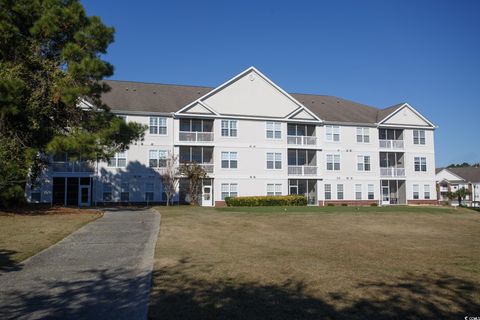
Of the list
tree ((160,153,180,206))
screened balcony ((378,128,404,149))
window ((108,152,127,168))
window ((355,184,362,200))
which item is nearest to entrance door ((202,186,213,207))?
tree ((160,153,180,206))

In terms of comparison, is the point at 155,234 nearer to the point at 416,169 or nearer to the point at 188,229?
the point at 188,229

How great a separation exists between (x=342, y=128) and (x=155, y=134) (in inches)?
762

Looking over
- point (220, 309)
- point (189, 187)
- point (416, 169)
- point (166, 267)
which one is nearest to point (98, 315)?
point (220, 309)

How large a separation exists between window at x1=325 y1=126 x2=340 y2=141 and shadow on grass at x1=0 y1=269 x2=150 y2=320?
36.3m

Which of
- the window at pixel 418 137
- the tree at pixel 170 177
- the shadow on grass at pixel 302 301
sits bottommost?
the shadow on grass at pixel 302 301

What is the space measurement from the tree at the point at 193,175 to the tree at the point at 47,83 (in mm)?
9992

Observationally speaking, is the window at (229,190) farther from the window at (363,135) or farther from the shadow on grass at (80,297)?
the shadow on grass at (80,297)

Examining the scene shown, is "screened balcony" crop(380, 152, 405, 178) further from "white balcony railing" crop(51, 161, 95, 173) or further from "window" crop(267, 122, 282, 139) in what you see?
"white balcony railing" crop(51, 161, 95, 173)

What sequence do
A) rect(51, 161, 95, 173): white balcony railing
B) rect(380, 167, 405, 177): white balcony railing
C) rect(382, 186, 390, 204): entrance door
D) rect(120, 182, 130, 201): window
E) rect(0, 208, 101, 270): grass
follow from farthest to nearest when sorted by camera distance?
1. rect(382, 186, 390, 204): entrance door
2. rect(380, 167, 405, 177): white balcony railing
3. rect(120, 182, 130, 201): window
4. rect(51, 161, 95, 173): white balcony railing
5. rect(0, 208, 101, 270): grass

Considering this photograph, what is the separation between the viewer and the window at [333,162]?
43000 millimetres

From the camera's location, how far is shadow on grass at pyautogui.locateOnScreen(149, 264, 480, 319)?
21.0 ft

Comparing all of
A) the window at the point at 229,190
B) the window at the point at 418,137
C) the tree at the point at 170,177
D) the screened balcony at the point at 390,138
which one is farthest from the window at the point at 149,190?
the window at the point at 418,137

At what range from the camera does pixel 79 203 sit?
36.1 metres

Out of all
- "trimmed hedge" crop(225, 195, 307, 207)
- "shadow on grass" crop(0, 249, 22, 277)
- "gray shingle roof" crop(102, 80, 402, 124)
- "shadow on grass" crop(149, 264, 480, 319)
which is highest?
"gray shingle roof" crop(102, 80, 402, 124)
